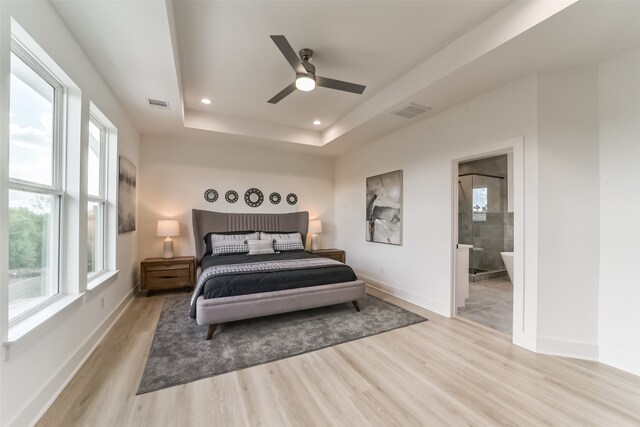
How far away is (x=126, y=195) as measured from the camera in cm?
357

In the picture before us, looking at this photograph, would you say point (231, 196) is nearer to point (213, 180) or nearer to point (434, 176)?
point (213, 180)

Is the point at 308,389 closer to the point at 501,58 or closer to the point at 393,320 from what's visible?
the point at 393,320

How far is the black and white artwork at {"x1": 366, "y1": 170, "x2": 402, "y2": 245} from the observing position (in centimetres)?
425

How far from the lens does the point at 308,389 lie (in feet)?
6.42

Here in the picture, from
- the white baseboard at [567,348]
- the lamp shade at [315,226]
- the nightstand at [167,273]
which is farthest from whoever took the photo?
the lamp shade at [315,226]

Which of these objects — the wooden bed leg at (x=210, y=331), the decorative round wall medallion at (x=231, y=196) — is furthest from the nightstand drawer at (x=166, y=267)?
the wooden bed leg at (x=210, y=331)

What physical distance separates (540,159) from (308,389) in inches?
117

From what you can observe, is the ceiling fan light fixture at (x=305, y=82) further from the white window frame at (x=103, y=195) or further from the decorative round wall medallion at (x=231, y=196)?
the decorative round wall medallion at (x=231, y=196)

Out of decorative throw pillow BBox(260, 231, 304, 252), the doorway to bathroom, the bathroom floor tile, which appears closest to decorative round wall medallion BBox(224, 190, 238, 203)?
decorative throw pillow BBox(260, 231, 304, 252)

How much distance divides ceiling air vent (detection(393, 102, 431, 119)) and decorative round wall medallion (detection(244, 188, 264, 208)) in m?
3.07

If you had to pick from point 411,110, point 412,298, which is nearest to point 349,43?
point 411,110

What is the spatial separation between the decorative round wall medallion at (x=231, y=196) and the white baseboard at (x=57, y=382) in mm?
2710

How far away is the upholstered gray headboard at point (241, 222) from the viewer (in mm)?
4770

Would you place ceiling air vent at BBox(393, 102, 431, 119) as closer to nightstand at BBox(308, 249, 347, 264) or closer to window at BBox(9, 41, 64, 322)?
nightstand at BBox(308, 249, 347, 264)
